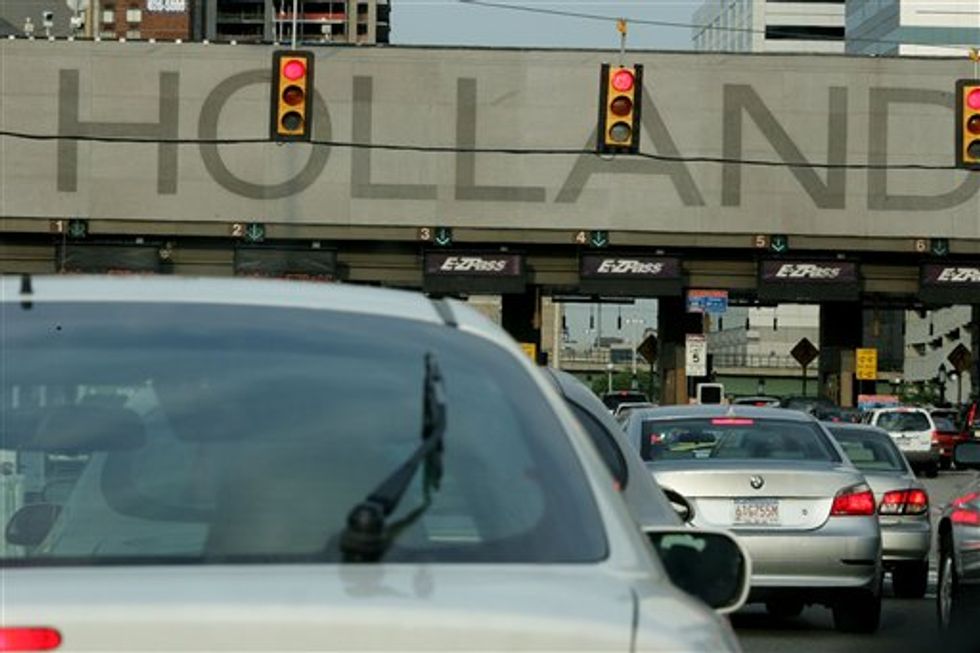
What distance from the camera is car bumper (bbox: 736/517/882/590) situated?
1476 centimetres

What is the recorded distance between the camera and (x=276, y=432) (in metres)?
4.20

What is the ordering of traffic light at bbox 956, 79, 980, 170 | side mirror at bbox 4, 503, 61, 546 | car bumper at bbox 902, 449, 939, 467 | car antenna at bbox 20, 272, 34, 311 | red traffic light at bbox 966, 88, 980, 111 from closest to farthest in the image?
car antenna at bbox 20, 272, 34, 311 < side mirror at bbox 4, 503, 61, 546 < traffic light at bbox 956, 79, 980, 170 < red traffic light at bbox 966, 88, 980, 111 < car bumper at bbox 902, 449, 939, 467

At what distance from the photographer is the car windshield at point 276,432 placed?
4031mm

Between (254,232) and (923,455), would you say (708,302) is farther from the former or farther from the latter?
(254,232)

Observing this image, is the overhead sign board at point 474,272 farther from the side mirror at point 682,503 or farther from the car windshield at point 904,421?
the side mirror at point 682,503

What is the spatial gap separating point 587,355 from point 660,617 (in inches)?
6085

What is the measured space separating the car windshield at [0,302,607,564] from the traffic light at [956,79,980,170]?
29423mm

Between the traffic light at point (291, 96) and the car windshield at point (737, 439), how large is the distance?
16108 millimetres

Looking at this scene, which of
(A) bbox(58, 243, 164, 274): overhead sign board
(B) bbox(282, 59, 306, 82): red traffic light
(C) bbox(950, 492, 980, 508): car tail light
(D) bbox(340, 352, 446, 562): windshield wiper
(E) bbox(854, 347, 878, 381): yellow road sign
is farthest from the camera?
(E) bbox(854, 347, 878, 381): yellow road sign

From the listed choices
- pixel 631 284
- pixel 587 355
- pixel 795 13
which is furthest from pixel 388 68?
pixel 795 13

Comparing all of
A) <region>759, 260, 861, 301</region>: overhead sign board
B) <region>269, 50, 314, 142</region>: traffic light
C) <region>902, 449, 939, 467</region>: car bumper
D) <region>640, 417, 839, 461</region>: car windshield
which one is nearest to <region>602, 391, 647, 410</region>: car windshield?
<region>759, 260, 861, 301</region>: overhead sign board

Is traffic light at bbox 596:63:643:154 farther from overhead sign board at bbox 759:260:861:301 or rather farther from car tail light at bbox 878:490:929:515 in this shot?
overhead sign board at bbox 759:260:861:301

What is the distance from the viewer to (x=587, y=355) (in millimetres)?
158250

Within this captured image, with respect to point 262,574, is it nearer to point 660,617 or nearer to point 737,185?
point 660,617
